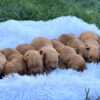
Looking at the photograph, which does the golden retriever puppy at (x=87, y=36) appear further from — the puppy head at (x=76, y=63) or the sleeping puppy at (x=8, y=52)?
the sleeping puppy at (x=8, y=52)

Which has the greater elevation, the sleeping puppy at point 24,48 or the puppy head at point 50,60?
the sleeping puppy at point 24,48

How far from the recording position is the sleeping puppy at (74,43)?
11.5 feet

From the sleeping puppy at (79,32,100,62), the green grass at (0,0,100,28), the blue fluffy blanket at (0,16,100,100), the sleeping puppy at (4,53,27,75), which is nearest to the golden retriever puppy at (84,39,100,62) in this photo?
the sleeping puppy at (79,32,100,62)

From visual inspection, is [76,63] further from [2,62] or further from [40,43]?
[2,62]

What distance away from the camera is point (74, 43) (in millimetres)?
3623

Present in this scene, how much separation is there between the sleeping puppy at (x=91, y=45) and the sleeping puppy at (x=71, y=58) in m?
0.17

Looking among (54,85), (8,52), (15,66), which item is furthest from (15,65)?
(54,85)

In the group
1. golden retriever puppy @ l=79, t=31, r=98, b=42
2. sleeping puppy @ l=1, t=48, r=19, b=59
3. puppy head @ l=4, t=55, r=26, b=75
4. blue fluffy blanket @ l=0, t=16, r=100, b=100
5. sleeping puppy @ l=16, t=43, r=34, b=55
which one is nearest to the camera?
blue fluffy blanket @ l=0, t=16, r=100, b=100

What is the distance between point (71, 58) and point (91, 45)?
351mm

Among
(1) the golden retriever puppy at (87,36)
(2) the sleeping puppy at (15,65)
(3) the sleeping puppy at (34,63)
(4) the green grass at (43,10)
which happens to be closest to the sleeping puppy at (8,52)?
(2) the sleeping puppy at (15,65)

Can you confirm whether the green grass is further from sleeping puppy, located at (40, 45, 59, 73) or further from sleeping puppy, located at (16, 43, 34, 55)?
sleeping puppy, located at (40, 45, 59, 73)

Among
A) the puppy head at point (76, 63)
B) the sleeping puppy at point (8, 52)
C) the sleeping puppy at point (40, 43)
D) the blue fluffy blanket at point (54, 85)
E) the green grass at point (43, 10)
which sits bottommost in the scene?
the blue fluffy blanket at point (54, 85)

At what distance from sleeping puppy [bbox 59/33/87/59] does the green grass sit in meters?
0.95

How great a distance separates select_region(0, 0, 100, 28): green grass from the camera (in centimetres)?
464
